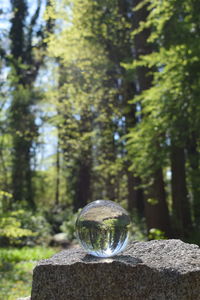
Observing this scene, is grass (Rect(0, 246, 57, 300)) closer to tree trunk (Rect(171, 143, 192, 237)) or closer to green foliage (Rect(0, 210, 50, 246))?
green foliage (Rect(0, 210, 50, 246))

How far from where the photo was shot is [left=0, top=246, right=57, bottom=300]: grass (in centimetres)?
712

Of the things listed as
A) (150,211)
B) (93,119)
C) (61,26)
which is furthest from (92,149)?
(150,211)

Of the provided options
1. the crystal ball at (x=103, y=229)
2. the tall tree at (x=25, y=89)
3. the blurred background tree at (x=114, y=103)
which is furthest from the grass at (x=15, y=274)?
the tall tree at (x=25, y=89)

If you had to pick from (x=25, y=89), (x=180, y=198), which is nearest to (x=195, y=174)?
(x=180, y=198)

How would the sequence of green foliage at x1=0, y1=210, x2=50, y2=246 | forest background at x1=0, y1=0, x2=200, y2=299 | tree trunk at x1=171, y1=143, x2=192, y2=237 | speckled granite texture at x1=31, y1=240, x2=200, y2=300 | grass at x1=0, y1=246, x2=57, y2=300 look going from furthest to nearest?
green foliage at x1=0, y1=210, x2=50, y2=246
tree trunk at x1=171, y1=143, x2=192, y2=237
forest background at x1=0, y1=0, x2=200, y2=299
grass at x1=0, y1=246, x2=57, y2=300
speckled granite texture at x1=31, y1=240, x2=200, y2=300

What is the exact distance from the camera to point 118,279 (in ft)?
11.4

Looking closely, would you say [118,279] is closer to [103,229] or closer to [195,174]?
[103,229]

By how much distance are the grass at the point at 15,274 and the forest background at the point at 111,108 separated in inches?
6.6

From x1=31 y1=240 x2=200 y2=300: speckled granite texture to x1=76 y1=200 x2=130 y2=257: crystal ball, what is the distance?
202 millimetres

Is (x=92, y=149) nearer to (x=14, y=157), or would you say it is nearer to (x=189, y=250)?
(x=14, y=157)

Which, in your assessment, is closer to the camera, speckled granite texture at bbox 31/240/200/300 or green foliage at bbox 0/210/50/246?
speckled granite texture at bbox 31/240/200/300

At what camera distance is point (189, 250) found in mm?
4016

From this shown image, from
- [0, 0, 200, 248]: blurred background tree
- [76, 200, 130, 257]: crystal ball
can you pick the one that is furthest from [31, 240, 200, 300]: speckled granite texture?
[0, 0, 200, 248]: blurred background tree

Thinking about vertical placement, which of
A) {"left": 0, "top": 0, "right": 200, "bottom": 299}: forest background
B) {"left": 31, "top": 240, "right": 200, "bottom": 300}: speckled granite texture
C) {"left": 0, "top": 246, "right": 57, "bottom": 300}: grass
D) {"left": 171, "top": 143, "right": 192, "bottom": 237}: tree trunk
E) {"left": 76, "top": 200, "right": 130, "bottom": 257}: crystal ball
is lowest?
{"left": 0, "top": 246, "right": 57, "bottom": 300}: grass
